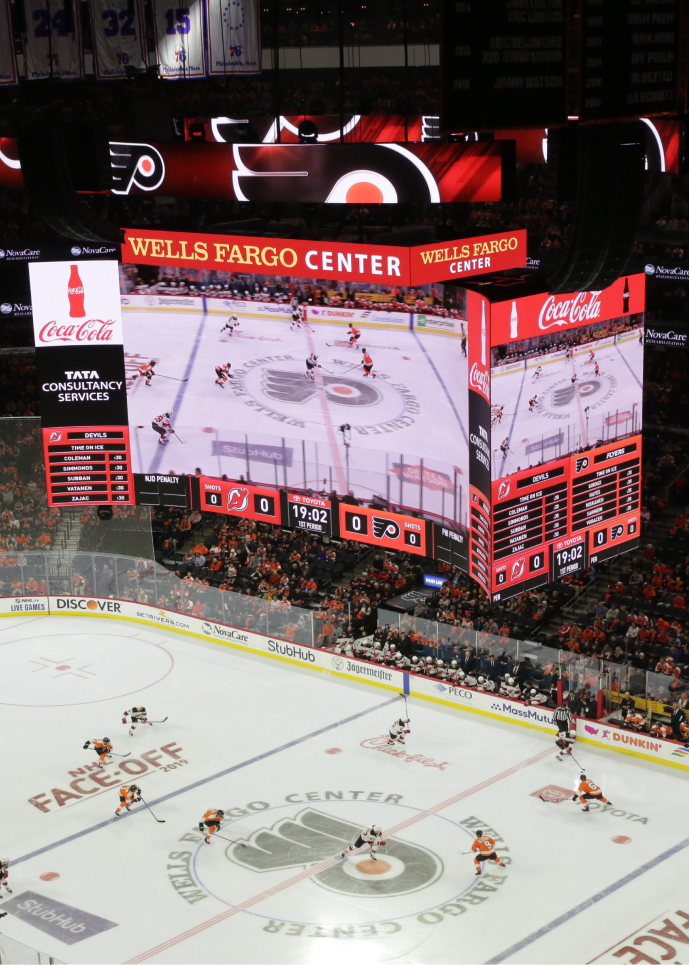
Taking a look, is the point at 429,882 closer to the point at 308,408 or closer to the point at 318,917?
the point at 318,917

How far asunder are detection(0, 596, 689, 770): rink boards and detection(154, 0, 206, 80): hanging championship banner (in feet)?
36.1

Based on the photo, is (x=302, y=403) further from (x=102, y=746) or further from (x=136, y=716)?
(x=102, y=746)

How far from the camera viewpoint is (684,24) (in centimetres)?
1099

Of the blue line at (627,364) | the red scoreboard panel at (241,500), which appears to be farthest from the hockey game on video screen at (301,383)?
the blue line at (627,364)

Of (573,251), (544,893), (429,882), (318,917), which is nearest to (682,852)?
(544,893)

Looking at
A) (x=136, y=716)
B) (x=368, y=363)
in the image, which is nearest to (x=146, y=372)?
(x=368, y=363)

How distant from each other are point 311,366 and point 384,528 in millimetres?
2962

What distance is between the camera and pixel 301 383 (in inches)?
841

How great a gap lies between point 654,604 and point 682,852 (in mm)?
7228

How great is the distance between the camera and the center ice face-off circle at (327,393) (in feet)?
67.8

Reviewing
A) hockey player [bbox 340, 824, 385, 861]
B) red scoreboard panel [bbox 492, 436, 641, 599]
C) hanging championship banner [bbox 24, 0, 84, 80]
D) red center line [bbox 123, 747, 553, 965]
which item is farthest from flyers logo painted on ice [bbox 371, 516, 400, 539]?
hanging championship banner [bbox 24, 0, 84, 80]

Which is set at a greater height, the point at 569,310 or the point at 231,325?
the point at 569,310

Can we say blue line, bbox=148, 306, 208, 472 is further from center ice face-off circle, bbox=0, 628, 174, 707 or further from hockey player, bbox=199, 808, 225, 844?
hockey player, bbox=199, 808, 225, 844

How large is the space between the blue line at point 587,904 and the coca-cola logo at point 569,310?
758cm
